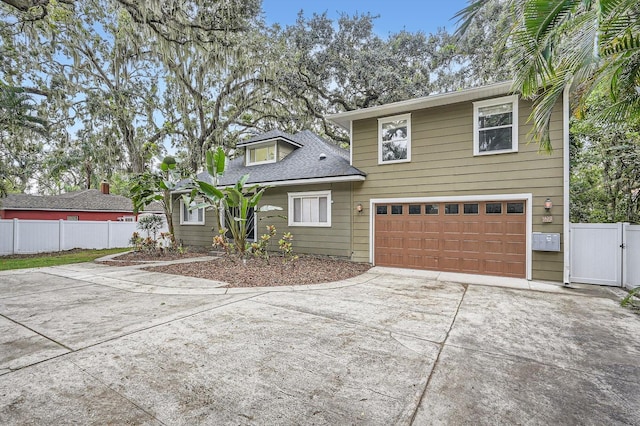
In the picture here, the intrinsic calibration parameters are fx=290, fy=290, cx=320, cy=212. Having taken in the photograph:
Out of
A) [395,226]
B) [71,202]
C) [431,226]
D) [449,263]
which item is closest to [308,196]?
[395,226]

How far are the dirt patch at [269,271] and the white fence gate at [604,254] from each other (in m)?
4.87

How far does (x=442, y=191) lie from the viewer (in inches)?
306

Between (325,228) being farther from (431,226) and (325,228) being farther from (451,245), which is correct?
(451,245)

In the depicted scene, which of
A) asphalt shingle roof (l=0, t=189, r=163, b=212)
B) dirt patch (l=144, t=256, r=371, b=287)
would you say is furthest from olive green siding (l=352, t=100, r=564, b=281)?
asphalt shingle roof (l=0, t=189, r=163, b=212)

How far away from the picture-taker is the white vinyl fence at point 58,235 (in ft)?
38.8

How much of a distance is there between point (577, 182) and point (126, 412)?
1230 centimetres

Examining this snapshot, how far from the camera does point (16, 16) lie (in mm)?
10211

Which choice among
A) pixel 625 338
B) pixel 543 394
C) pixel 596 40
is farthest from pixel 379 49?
pixel 543 394

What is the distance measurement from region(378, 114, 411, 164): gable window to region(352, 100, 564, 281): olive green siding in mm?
135

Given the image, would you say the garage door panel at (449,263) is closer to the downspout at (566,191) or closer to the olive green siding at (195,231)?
the downspout at (566,191)

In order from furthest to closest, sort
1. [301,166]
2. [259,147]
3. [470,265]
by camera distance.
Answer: [259,147]
[301,166]
[470,265]

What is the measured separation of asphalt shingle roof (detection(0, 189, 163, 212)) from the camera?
16984mm

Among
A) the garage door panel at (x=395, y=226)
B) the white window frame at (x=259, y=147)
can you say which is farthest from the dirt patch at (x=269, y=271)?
the white window frame at (x=259, y=147)

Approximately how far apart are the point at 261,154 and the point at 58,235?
9952mm
